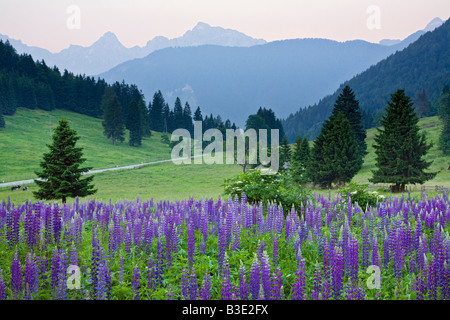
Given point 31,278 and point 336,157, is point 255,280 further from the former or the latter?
point 336,157

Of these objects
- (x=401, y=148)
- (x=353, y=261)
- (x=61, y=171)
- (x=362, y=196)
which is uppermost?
(x=401, y=148)

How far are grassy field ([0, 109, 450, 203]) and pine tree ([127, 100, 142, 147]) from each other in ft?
8.97

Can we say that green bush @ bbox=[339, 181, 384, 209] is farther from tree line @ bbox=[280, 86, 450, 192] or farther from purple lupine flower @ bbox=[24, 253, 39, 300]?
tree line @ bbox=[280, 86, 450, 192]

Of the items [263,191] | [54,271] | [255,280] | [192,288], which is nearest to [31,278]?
[54,271]

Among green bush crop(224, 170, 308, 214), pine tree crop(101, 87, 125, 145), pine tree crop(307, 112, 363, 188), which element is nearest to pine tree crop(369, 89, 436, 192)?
pine tree crop(307, 112, 363, 188)

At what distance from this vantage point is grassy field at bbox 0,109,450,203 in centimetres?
4616

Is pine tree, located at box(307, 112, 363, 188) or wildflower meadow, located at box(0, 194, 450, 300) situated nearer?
wildflower meadow, located at box(0, 194, 450, 300)

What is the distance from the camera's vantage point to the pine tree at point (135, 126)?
105 metres

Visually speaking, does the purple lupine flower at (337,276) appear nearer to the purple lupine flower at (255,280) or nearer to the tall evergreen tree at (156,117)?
the purple lupine flower at (255,280)

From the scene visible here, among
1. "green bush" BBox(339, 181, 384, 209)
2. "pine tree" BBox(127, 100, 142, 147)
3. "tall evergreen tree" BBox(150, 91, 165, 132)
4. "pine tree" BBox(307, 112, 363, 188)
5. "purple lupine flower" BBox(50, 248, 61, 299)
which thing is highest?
"tall evergreen tree" BBox(150, 91, 165, 132)

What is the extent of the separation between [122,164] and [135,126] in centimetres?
2715

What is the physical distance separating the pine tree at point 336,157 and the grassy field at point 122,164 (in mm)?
4422

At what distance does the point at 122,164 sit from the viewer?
3177 inches
